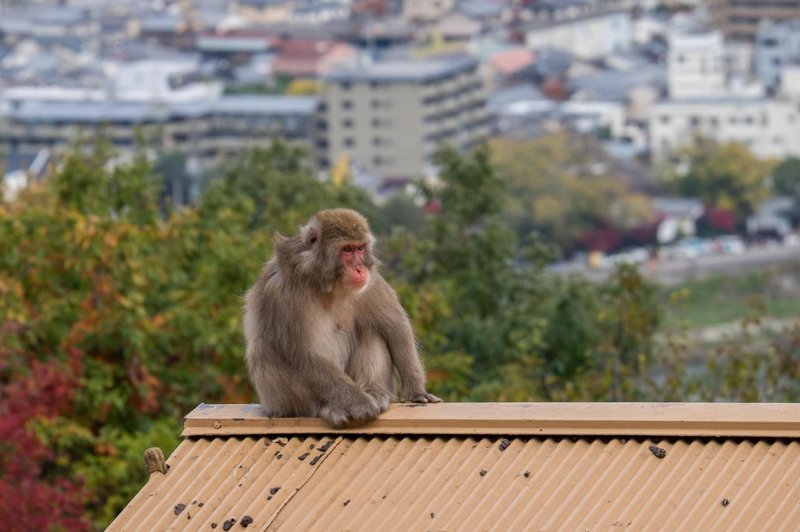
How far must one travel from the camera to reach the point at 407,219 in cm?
3503

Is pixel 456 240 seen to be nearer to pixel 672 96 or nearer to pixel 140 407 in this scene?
pixel 140 407

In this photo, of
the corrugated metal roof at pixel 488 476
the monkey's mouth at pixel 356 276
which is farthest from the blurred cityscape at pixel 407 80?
the corrugated metal roof at pixel 488 476

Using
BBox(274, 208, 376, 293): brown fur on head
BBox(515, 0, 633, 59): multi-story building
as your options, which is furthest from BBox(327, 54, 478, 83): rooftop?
BBox(274, 208, 376, 293): brown fur on head

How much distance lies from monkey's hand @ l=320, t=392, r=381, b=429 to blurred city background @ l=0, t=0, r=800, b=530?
3.40 m

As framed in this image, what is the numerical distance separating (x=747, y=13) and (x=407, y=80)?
73.8 ft

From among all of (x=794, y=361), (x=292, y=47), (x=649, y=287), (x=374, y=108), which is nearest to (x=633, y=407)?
(x=794, y=361)

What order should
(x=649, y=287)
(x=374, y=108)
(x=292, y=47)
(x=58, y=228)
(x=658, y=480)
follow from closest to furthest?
1. (x=658, y=480)
2. (x=58, y=228)
3. (x=649, y=287)
4. (x=374, y=108)
5. (x=292, y=47)

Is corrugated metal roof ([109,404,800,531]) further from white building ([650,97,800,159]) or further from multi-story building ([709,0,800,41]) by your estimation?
multi-story building ([709,0,800,41])

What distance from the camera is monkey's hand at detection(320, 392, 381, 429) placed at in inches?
213

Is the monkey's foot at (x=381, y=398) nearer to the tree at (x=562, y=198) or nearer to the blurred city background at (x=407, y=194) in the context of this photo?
the blurred city background at (x=407, y=194)

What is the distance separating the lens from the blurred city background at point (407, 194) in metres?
10.4

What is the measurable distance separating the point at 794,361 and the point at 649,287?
3175mm

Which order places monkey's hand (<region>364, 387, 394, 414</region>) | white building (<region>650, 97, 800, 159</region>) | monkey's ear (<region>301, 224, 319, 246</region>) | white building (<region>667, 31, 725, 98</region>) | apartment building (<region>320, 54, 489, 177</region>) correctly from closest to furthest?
monkey's hand (<region>364, 387, 394, 414</region>)
monkey's ear (<region>301, 224, 319, 246</region>)
apartment building (<region>320, 54, 489, 177</region>)
white building (<region>650, 97, 800, 159</region>)
white building (<region>667, 31, 725, 98</region>)

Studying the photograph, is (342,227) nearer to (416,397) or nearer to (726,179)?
(416,397)
